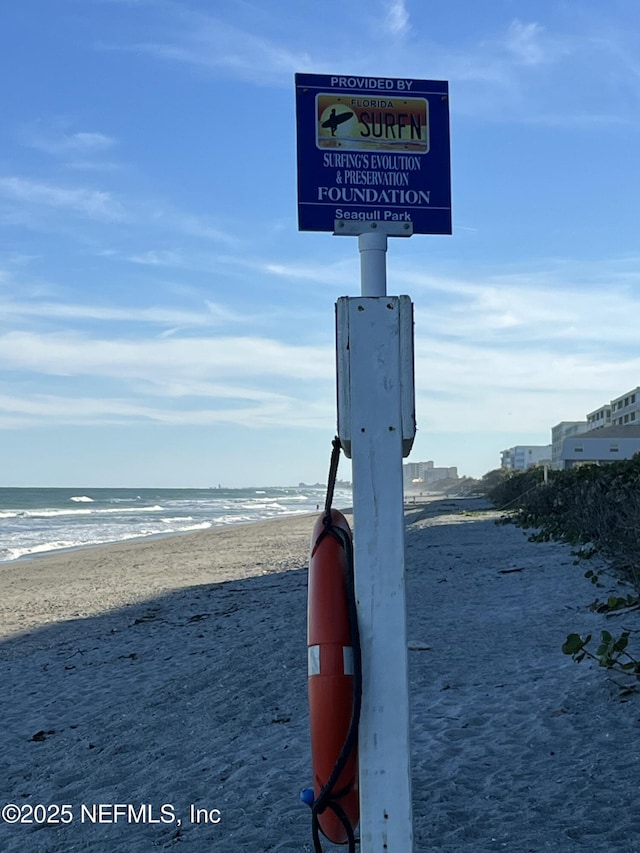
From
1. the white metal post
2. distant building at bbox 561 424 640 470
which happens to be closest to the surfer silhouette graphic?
the white metal post

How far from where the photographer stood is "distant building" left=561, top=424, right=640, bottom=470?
210 ft

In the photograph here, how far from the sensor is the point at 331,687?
2.06 metres

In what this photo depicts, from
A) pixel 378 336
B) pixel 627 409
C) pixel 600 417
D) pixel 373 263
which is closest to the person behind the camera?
pixel 378 336

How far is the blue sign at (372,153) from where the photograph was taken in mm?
2434

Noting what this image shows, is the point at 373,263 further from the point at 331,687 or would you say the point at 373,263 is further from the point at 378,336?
the point at 331,687

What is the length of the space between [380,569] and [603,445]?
2593 inches

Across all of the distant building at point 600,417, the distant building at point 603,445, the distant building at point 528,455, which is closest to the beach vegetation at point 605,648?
the distant building at point 603,445

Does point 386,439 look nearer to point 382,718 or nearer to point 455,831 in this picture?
point 382,718

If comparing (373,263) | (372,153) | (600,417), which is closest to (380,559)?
(373,263)

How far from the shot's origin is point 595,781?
371 cm

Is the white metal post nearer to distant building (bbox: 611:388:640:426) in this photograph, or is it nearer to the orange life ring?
the orange life ring

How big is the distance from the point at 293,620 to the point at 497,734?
422 cm

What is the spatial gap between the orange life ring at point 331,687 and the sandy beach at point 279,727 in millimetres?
1418

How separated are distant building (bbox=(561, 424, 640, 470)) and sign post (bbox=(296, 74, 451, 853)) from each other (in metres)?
63.5
